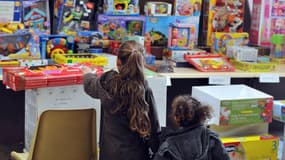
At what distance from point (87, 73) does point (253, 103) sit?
0.94 metres

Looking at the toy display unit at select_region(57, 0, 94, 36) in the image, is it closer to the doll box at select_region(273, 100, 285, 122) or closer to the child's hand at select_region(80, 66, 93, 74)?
the child's hand at select_region(80, 66, 93, 74)

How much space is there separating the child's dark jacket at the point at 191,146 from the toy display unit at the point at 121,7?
1.82 meters

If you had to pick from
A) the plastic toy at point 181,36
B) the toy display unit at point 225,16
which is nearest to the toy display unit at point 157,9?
the plastic toy at point 181,36

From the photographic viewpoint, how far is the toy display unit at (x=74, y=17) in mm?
3639

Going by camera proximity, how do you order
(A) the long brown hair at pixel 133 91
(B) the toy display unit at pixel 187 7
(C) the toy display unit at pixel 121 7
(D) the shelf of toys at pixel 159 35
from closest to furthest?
(A) the long brown hair at pixel 133 91
(D) the shelf of toys at pixel 159 35
(C) the toy display unit at pixel 121 7
(B) the toy display unit at pixel 187 7

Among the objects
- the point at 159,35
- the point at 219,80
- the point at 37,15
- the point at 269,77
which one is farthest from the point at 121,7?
the point at 269,77

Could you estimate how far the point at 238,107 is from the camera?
2.69m

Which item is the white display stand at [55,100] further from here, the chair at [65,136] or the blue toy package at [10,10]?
the blue toy package at [10,10]

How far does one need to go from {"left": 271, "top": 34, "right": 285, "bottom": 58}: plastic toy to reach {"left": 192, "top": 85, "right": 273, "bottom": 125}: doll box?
138 cm

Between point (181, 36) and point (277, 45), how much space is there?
2.74ft

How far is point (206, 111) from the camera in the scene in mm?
2141

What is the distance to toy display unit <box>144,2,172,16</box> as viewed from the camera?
12.7 ft

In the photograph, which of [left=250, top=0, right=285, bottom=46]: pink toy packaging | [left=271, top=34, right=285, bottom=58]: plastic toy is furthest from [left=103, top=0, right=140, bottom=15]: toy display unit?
[left=271, top=34, right=285, bottom=58]: plastic toy

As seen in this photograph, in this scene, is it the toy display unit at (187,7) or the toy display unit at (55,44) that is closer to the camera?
the toy display unit at (55,44)
